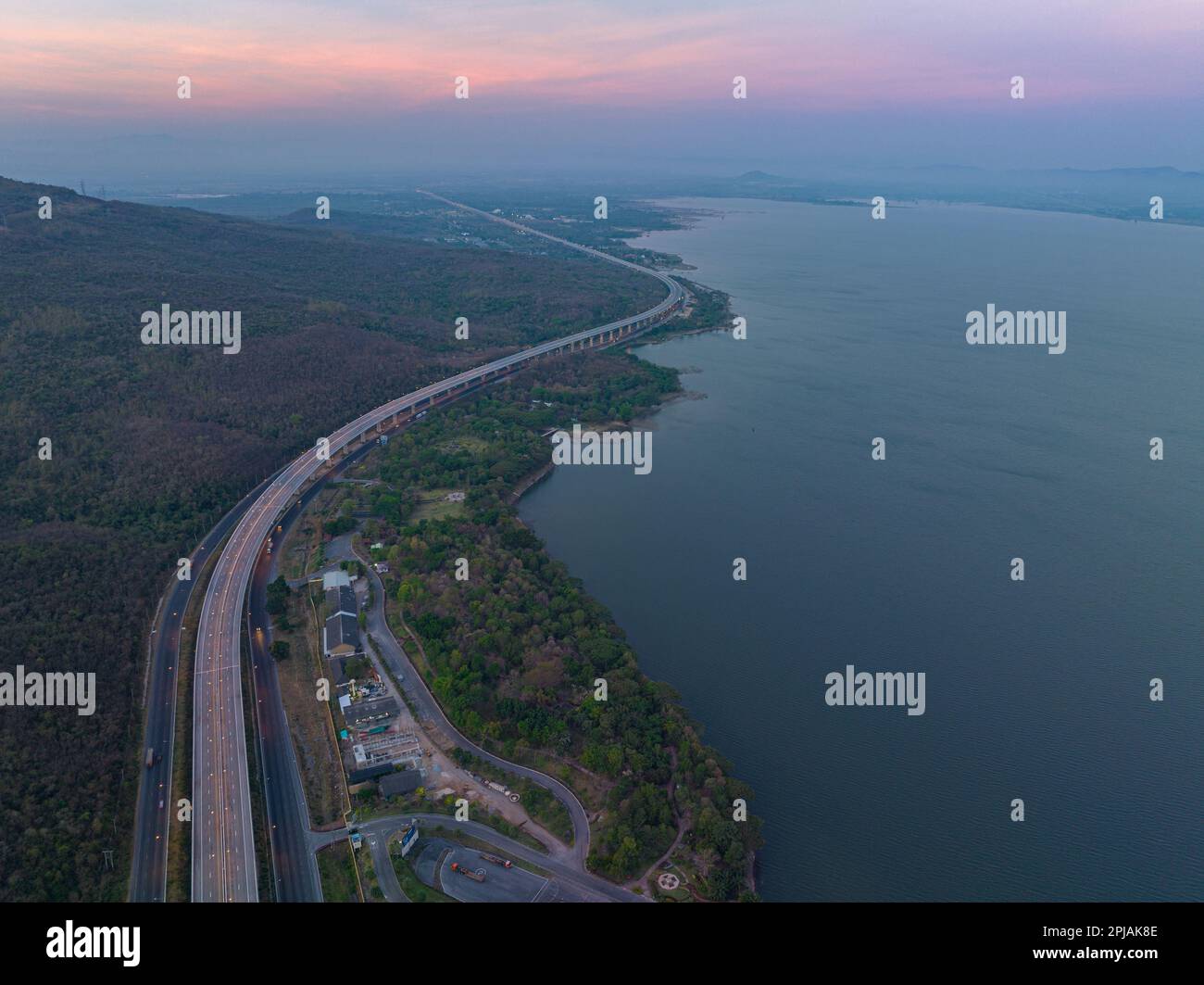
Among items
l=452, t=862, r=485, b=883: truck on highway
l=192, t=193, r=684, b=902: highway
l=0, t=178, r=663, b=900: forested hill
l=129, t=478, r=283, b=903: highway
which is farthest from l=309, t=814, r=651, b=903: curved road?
l=0, t=178, r=663, b=900: forested hill

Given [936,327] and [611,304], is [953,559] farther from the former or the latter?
[611,304]

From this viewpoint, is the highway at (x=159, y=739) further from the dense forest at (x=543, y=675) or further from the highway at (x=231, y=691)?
the dense forest at (x=543, y=675)

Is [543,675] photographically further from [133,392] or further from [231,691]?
[133,392]

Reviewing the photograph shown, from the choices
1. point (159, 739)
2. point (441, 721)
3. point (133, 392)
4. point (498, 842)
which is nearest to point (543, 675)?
point (441, 721)

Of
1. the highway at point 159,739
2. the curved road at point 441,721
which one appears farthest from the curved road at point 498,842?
the highway at point 159,739

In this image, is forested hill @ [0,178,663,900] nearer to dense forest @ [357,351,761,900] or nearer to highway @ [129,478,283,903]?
highway @ [129,478,283,903]

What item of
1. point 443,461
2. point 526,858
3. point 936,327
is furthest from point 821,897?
point 936,327
